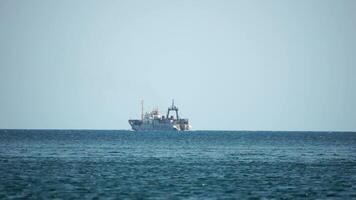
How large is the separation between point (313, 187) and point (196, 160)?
103ft

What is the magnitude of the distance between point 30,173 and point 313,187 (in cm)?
2490

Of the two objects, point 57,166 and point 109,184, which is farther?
point 57,166

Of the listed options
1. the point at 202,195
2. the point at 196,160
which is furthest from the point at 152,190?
the point at 196,160

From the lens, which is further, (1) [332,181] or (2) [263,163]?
(2) [263,163]

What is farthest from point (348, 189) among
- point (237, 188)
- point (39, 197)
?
point (39, 197)

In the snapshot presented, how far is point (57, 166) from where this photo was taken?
6975cm

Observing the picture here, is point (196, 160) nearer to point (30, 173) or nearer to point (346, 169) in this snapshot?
point (346, 169)

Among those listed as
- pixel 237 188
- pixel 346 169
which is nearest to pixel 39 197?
pixel 237 188

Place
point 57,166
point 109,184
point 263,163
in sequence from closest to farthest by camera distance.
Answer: point 109,184 < point 57,166 < point 263,163

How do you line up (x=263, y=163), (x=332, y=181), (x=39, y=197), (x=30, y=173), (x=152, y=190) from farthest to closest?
(x=263, y=163)
(x=30, y=173)
(x=332, y=181)
(x=152, y=190)
(x=39, y=197)

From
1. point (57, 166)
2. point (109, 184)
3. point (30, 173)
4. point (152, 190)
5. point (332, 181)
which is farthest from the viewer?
point (57, 166)

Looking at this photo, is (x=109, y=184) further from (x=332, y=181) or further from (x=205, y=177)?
(x=332, y=181)

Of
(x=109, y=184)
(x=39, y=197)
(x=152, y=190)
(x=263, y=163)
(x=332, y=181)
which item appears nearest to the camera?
(x=39, y=197)

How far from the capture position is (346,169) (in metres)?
70.4
